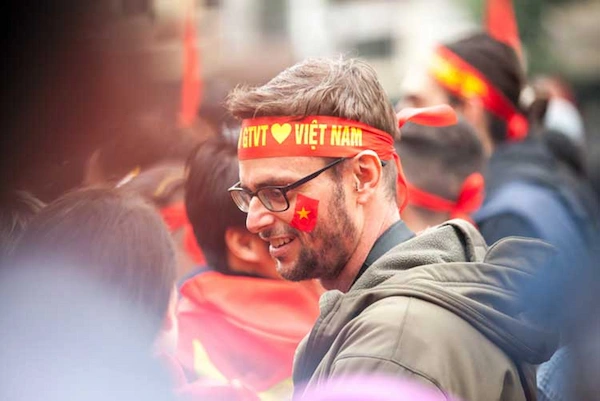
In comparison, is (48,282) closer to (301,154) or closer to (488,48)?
(301,154)

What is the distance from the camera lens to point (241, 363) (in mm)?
2699

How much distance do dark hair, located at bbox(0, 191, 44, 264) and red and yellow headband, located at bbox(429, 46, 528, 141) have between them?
2452 mm

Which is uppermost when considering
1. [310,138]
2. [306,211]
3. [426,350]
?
[310,138]

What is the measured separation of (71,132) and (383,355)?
1.62 m

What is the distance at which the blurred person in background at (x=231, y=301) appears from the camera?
267cm

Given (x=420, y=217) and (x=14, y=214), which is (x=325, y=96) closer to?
(x=14, y=214)

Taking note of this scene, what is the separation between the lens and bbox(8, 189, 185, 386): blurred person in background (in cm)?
219

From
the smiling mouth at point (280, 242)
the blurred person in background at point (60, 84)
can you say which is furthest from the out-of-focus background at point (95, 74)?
the smiling mouth at point (280, 242)

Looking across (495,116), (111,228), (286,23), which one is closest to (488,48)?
(495,116)

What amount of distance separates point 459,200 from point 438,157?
203mm

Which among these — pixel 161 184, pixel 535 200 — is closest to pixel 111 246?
pixel 161 184

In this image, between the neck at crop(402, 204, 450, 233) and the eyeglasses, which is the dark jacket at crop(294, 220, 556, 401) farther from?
the neck at crop(402, 204, 450, 233)

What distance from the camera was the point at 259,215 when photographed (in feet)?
7.23

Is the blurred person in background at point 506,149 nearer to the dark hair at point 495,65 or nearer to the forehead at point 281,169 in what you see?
the dark hair at point 495,65
